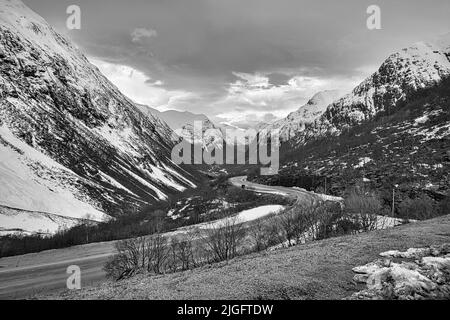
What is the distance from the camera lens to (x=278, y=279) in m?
16.8

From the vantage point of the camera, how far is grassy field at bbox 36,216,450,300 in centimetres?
1538

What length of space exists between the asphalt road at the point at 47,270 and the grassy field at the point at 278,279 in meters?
22.7

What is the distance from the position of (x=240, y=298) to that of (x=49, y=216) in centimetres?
11101

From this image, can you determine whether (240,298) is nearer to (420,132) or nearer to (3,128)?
(3,128)

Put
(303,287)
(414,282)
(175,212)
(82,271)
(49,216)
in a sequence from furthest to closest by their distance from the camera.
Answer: (175,212)
(49,216)
(82,271)
(303,287)
(414,282)

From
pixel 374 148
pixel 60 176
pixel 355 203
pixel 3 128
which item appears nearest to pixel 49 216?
pixel 60 176

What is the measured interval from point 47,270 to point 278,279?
1556 inches

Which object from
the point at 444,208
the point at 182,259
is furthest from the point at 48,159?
the point at 444,208

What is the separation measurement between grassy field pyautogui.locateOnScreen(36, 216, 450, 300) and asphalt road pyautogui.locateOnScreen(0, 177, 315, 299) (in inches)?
893

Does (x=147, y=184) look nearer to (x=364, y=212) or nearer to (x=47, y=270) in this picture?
(x=47, y=270)

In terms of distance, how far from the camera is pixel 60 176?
13962 cm

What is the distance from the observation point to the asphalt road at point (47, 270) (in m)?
37.6
